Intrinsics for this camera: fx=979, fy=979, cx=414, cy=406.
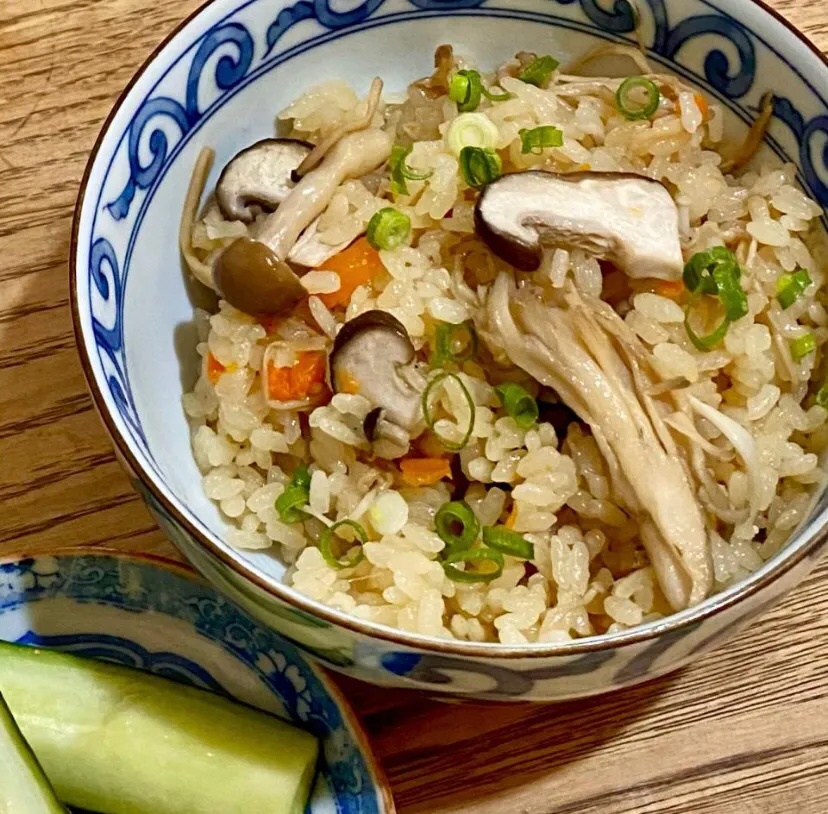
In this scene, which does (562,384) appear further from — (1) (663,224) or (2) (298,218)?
(2) (298,218)

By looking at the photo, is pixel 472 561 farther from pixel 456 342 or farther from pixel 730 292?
pixel 730 292

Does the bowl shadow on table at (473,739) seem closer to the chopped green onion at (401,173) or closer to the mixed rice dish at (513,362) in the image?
the mixed rice dish at (513,362)

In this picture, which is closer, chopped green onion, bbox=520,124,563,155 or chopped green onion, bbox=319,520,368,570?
chopped green onion, bbox=319,520,368,570

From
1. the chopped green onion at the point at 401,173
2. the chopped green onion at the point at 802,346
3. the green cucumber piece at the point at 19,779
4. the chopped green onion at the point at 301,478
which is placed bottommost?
the green cucumber piece at the point at 19,779

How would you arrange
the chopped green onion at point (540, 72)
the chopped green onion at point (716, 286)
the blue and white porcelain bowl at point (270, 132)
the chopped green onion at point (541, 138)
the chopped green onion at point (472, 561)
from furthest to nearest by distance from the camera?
the chopped green onion at point (540, 72), the chopped green onion at point (541, 138), the chopped green onion at point (716, 286), the chopped green onion at point (472, 561), the blue and white porcelain bowl at point (270, 132)

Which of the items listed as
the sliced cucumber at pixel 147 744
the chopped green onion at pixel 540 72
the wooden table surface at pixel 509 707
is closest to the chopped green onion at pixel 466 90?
the chopped green onion at pixel 540 72

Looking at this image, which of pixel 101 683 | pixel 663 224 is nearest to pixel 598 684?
pixel 663 224

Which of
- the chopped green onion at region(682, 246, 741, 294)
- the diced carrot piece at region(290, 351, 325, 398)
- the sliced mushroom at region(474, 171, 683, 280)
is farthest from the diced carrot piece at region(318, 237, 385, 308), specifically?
the chopped green onion at region(682, 246, 741, 294)

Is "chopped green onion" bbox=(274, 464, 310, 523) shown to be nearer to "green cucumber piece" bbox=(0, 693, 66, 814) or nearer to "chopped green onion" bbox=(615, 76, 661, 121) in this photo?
"green cucumber piece" bbox=(0, 693, 66, 814)
